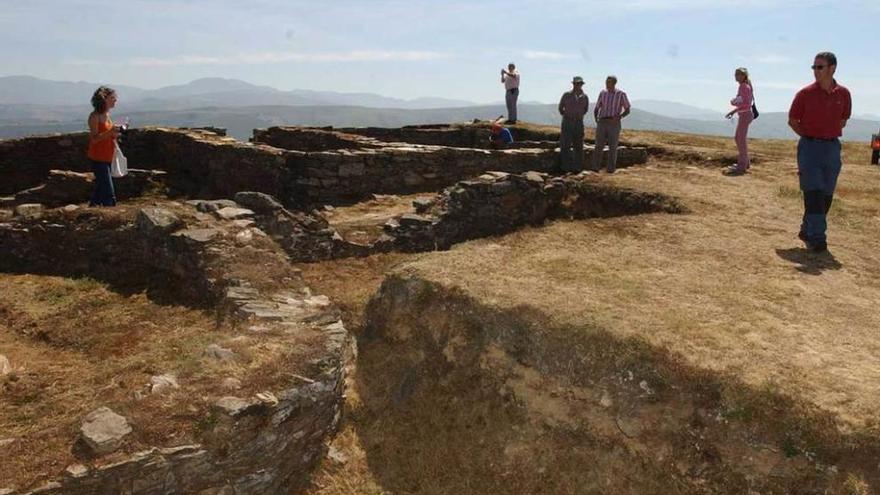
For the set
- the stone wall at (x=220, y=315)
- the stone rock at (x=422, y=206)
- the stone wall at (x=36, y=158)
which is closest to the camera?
the stone wall at (x=220, y=315)

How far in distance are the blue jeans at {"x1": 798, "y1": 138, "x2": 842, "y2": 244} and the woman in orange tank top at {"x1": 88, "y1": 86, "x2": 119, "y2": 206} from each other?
12.3m

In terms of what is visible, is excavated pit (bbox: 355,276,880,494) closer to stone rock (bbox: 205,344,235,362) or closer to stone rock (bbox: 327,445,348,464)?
stone rock (bbox: 327,445,348,464)

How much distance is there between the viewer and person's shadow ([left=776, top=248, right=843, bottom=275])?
9.35 meters

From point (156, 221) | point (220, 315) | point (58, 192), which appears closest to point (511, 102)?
point (58, 192)

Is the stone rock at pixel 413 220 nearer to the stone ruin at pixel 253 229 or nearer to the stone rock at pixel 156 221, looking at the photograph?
the stone ruin at pixel 253 229

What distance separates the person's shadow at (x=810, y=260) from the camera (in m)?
9.35

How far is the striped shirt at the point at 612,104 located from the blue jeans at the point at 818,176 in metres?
6.08

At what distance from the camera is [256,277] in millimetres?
9172

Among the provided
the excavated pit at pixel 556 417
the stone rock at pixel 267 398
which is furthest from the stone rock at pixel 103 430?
the excavated pit at pixel 556 417

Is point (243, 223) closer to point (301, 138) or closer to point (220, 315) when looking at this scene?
point (220, 315)

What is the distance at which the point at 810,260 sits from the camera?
384 inches

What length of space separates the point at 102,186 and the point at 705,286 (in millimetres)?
11255

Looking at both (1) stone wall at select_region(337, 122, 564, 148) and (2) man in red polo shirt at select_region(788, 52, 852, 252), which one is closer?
(2) man in red polo shirt at select_region(788, 52, 852, 252)

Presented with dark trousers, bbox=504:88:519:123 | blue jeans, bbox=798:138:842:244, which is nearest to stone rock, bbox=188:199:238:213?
blue jeans, bbox=798:138:842:244
